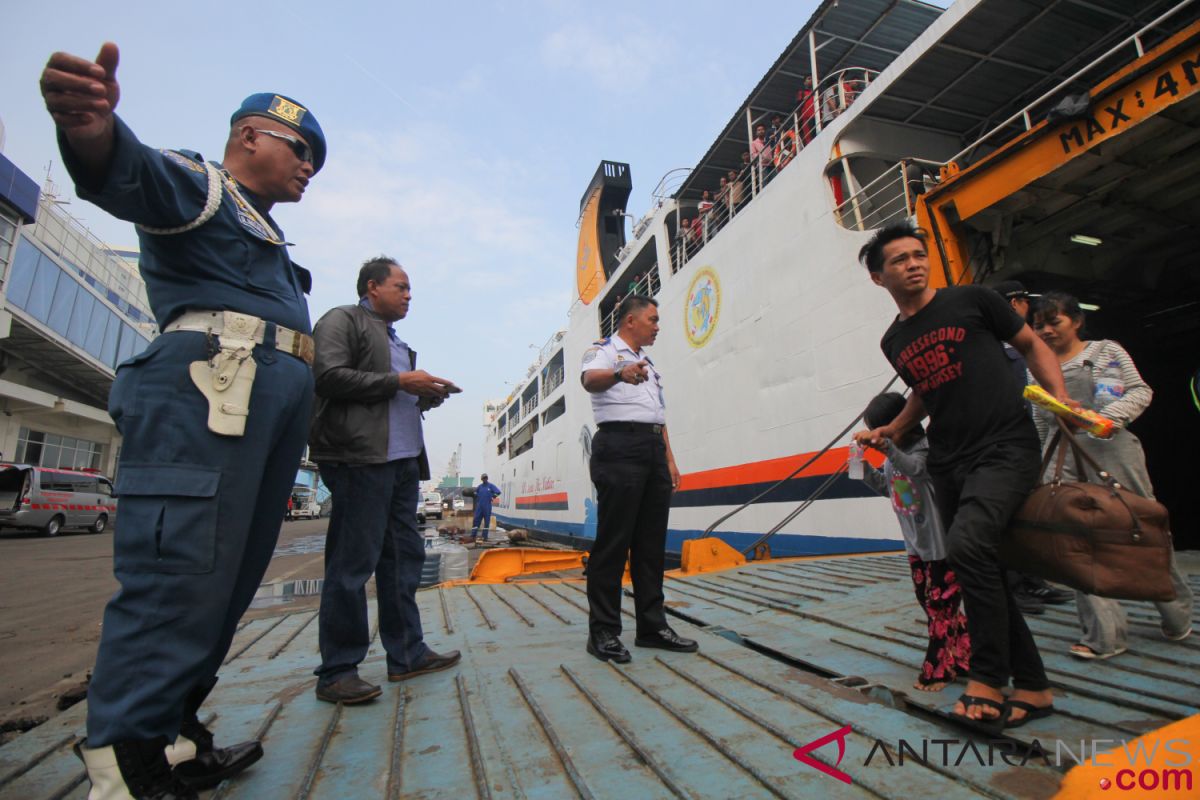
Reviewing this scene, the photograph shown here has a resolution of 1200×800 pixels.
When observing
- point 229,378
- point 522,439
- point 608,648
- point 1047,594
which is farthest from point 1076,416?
point 522,439

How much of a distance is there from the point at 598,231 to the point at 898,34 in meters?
7.86

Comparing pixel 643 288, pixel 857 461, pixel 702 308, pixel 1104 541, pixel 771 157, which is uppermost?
pixel 771 157

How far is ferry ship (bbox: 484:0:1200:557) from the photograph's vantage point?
4066mm

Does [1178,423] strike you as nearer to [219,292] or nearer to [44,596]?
[219,292]

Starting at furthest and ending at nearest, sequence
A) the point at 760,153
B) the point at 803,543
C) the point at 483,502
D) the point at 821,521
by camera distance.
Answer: the point at 483,502
the point at 760,153
the point at 803,543
the point at 821,521

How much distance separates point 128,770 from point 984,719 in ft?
6.15

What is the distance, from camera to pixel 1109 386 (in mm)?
2287

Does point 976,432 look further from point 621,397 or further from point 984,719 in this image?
point 621,397

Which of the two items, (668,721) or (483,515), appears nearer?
(668,721)

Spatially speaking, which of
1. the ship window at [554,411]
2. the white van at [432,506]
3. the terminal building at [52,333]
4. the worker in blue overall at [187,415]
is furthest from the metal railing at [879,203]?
the white van at [432,506]

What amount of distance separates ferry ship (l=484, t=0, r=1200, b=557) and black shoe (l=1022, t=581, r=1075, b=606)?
204 centimetres

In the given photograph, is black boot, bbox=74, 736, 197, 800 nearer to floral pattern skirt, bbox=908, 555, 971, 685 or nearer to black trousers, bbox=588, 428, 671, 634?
black trousers, bbox=588, 428, 671, 634

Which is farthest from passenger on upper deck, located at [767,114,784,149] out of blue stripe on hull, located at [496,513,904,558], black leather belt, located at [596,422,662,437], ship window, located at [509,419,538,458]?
ship window, located at [509,419,538,458]

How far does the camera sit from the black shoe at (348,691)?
5.70 ft
